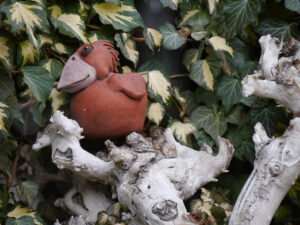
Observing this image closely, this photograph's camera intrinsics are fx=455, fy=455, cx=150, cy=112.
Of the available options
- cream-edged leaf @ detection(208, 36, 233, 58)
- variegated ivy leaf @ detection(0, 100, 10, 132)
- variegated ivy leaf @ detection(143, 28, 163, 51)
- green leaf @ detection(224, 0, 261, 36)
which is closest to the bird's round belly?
variegated ivy leaf @ detection(0, 100, 10, 132)

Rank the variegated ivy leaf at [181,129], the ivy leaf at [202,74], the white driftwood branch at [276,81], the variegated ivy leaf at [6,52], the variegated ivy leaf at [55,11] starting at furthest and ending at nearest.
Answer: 1. the ivy leaf at [202,74]
2. the variegated ivy leaf at [181,129]
3. the variegated ivy leaf at [55,11]
4. the variegated ivy leaf at [6,52]
5. the white driftwood branch at [276,81]

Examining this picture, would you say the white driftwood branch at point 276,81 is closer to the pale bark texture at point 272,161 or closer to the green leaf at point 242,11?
the pale bark texture at point 272,161

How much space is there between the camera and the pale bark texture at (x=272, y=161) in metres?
1.29

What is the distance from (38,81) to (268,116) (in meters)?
0.95

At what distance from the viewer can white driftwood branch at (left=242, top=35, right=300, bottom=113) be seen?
139cm

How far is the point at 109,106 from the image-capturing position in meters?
1.41

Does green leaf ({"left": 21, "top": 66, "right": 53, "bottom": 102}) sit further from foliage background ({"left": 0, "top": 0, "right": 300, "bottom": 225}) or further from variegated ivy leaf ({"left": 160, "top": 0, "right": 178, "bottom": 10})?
variegated ivy leaf ({"left": 160, "top": 0, "right": 178, "bottom": 10})

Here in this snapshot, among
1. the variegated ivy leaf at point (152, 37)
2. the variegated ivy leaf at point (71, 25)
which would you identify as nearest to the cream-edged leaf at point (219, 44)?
the variegated ivy leaf at point (152, 37)

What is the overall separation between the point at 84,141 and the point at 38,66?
0.30 m

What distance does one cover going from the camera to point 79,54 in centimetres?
145

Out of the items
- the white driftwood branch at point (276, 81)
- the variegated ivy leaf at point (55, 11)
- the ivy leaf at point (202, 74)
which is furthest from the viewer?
the ivy leaf at point (202, 74)

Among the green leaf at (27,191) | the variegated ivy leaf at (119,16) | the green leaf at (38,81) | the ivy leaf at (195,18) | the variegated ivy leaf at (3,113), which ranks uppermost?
the variegated ivy leaf at (119,16)

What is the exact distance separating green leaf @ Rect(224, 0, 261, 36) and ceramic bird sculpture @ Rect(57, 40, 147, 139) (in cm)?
59

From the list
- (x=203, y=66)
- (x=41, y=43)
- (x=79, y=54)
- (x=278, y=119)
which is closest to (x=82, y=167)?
(x=79, y=54)
